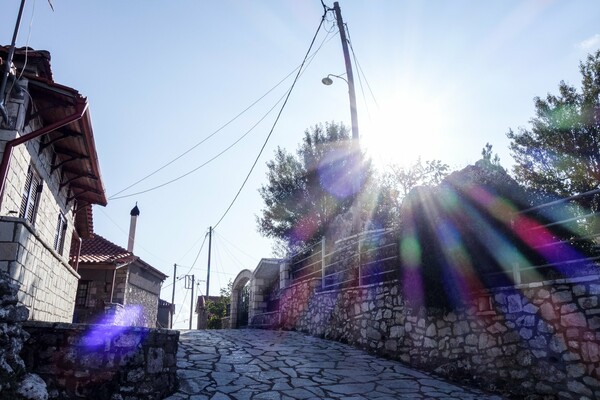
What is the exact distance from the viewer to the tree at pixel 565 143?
554 inches

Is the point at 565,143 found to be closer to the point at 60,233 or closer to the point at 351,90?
the point at 351,90

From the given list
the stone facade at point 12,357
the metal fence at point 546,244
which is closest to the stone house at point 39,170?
the stone facade at point 12,357

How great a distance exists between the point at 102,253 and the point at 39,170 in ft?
37.8

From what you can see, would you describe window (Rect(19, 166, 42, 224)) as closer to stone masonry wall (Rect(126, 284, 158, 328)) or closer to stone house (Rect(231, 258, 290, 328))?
stone house (Rect(231, 258, 290, 328))

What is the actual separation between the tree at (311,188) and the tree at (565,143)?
654cm

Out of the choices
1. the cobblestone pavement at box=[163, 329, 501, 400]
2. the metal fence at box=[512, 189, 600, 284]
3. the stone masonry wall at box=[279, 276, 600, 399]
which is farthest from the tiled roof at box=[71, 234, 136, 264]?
the metal fence at box=[512, 189, 600, 284]

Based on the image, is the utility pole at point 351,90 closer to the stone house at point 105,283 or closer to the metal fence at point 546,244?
the metal fence at point 546,244

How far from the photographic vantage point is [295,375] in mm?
6395

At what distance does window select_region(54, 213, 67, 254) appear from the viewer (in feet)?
32.2

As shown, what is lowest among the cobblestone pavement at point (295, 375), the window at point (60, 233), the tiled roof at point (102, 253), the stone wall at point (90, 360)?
the cobblestone pavement at point (295, 375)

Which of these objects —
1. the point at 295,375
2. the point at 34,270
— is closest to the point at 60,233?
the point at 34,270

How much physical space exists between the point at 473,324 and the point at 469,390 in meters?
0.96

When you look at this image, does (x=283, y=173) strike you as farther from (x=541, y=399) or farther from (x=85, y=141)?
(x=541, y=399)

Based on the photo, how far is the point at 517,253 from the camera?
600cm
